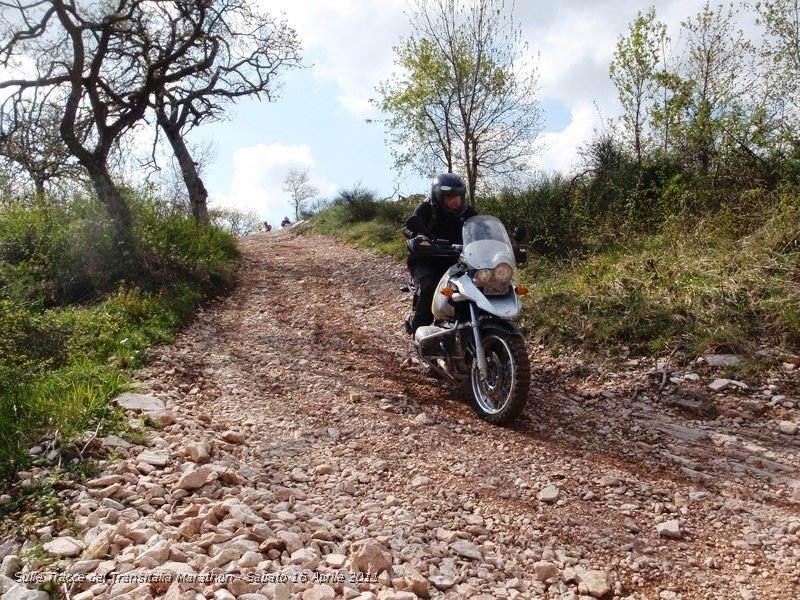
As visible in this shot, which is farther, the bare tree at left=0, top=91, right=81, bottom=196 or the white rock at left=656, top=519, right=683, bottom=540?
the bare tree at left=0, top=91, right=81, bottom=196

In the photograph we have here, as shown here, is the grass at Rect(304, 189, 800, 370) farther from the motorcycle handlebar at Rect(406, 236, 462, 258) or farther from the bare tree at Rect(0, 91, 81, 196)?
the bare tree at Rect(0, 91, 81, 196)

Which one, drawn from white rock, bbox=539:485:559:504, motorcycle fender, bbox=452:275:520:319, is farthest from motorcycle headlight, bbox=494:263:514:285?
white rock, bbox=539:485:559:504

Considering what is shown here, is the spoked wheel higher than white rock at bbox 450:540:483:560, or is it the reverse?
the spoked wheel

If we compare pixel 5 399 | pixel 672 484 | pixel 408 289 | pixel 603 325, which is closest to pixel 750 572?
pixel 672 484

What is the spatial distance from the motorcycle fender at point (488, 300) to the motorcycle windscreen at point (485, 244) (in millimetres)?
171

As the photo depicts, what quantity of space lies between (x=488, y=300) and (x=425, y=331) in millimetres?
830

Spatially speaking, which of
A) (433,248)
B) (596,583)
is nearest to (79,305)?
(433,248)

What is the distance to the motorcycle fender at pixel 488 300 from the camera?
421 centimetres

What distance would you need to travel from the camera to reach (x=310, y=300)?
362 inches

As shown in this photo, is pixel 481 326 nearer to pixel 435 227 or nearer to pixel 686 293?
pixel 435 227

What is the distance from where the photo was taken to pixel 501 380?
4.27m

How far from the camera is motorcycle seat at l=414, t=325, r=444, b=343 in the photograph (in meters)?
4.88

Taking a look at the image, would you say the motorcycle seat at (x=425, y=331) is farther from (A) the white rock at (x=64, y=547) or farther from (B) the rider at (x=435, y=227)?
(A) the white rock at (x=64, y=547)

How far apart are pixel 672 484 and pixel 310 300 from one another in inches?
266
